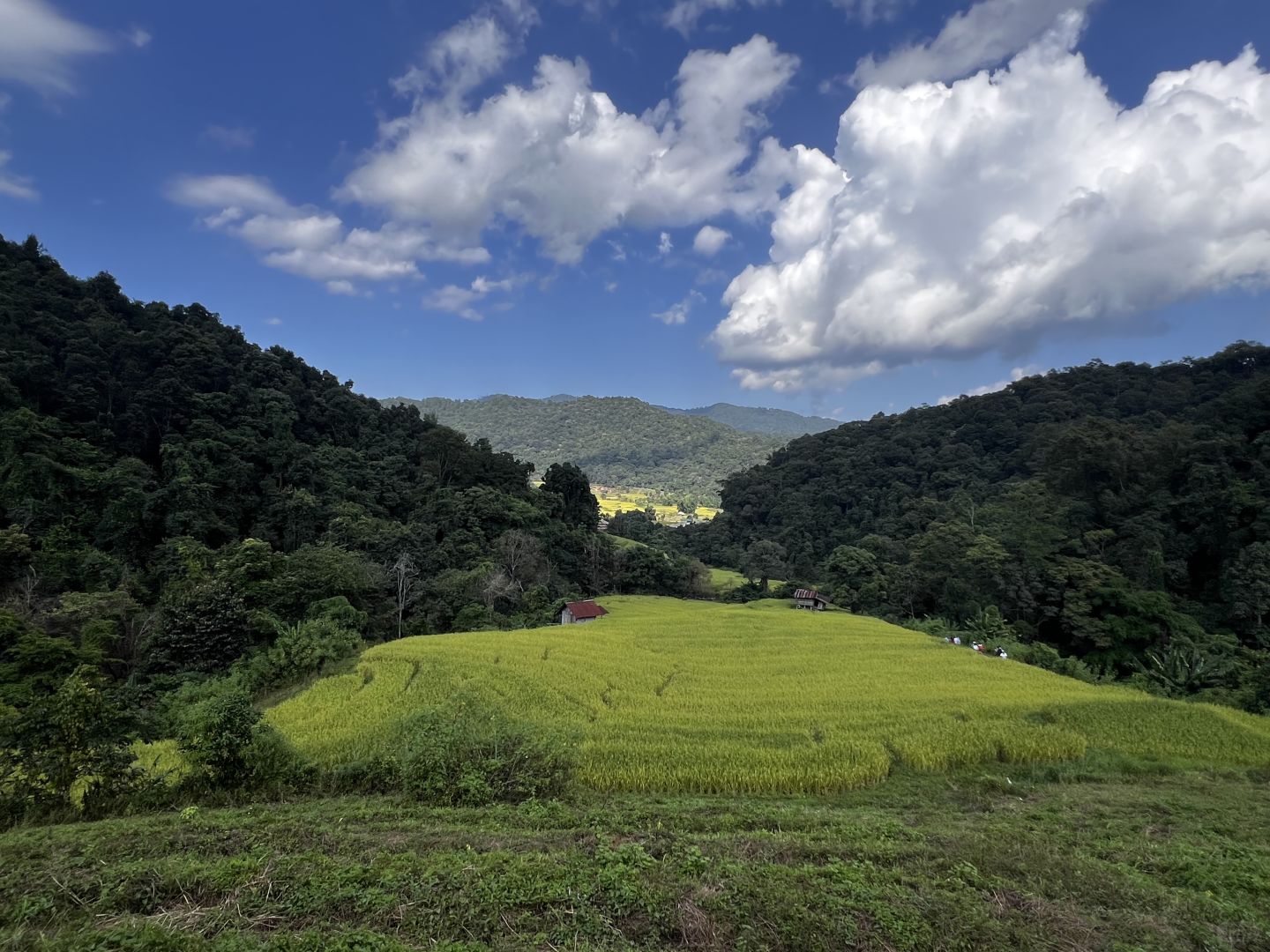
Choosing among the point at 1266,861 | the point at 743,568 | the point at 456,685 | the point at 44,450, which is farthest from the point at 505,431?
the point at 1266,861

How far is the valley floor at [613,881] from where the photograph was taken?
4.71m

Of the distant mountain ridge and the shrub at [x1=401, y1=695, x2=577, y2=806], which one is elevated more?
the distant mountain ridge

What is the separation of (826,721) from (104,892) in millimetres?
12513

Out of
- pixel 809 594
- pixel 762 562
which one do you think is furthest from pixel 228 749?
pixel 762 562

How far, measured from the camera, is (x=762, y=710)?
554 inches

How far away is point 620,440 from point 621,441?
66cm

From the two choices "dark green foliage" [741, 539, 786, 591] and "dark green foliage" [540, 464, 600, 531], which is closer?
"dark green foliage" [741, 539, 786, 591]

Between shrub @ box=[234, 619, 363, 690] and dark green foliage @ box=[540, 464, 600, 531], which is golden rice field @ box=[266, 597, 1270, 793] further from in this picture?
dark green foliage @ box=[540, 464, 600, 531]

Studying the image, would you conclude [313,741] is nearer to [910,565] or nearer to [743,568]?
[910,565]

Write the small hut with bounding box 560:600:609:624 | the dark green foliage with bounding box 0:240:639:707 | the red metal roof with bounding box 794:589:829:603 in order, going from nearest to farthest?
1. the dark green foliage with bounding box 0:240:639:707
2. the small hut with bounding box 560:600:609:624
3. the red metal roof with bounding box 794:589:829:603

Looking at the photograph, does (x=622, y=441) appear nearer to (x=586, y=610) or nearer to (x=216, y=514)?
(x=586, y=610)

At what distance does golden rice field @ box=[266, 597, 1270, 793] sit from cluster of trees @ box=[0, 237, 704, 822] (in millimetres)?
3599

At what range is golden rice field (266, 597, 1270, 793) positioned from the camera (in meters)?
10.4

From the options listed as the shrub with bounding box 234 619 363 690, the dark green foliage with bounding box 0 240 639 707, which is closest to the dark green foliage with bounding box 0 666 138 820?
the dark green foliage with bounding box 0 240 639 707
